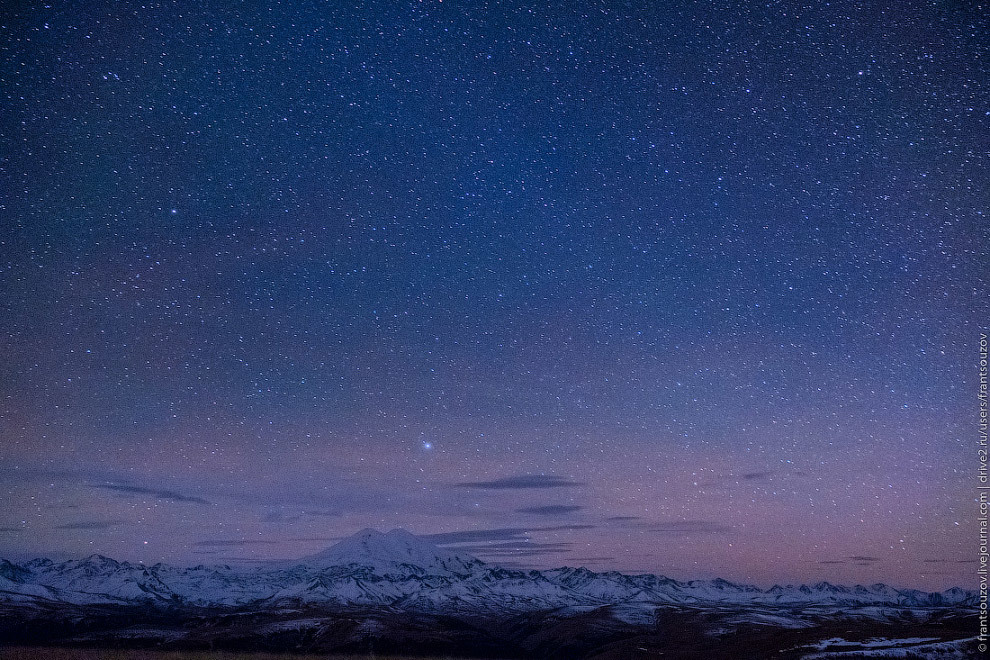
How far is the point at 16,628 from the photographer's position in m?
92.0

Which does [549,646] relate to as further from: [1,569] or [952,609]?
[1,569]

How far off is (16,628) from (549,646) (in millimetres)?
68999

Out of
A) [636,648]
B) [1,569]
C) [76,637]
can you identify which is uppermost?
[636,648]

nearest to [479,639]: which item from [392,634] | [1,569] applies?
[392,634]

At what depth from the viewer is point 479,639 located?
88.0m

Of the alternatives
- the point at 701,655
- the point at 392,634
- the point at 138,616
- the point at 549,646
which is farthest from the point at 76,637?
the point at 701,655

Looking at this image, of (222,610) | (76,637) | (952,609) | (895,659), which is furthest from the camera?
(222,610)

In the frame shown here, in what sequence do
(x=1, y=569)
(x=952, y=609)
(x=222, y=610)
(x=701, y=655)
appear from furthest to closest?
(x=1, y=569)
(x=222, y=610)
(x=952, y=609)
(x=701, y=655)

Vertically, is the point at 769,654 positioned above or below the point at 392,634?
above

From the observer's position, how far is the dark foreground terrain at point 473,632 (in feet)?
176

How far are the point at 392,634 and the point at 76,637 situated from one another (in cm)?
3527

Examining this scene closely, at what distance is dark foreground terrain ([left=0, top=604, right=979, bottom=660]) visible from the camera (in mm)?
53656

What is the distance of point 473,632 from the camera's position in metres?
96.0

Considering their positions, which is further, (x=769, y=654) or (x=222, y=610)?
(x=222, y=610)
